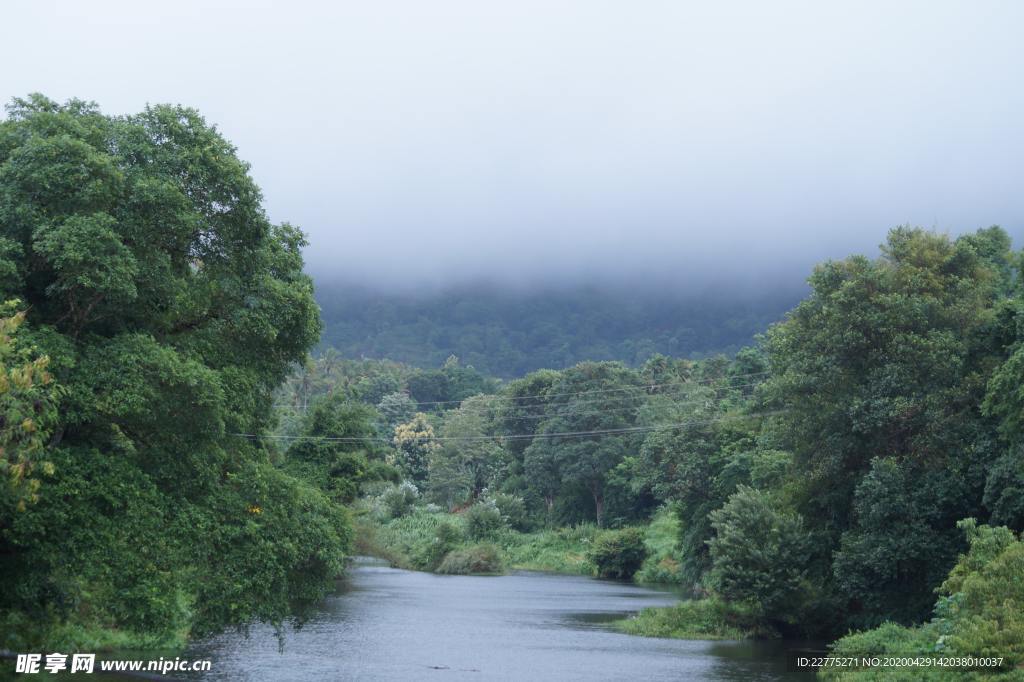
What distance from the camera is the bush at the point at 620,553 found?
78.2 metres

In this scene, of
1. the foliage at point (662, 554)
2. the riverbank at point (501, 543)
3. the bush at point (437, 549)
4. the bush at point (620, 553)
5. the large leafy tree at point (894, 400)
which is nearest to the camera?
the large leafy tree at point (894, 400)

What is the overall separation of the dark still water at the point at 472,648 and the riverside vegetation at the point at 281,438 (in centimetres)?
289

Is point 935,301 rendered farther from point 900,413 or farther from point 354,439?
point 354,439

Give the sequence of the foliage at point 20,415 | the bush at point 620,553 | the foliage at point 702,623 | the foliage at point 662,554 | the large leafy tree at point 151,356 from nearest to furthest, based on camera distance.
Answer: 1. the foliage at point 20,415
2. the large leafy tree at point 151,356
3. the foliage at point 702,623
4. the foliage at point 662,554
5. the bush at point 620,553

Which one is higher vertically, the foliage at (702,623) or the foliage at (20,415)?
the foliage at (20,415)

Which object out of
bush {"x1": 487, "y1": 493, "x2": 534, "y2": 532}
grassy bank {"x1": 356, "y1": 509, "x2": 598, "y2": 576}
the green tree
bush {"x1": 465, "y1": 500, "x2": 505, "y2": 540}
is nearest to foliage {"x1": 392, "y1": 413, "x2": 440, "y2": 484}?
the green tree

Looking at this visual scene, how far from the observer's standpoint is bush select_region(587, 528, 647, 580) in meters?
78.2

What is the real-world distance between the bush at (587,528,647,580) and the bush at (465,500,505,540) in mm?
13645

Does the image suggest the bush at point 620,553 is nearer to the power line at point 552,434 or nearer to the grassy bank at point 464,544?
the grassy bank at point 464,544

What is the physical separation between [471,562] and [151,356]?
65.3 metres

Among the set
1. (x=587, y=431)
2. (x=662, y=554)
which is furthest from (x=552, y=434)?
(x=662, y=554)

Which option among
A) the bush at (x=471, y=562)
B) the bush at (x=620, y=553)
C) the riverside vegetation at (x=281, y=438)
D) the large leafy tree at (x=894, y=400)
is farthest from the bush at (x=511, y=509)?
the large leafy tree at (x=894, y=400)

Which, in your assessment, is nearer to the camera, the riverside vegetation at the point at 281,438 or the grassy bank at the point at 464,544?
the riverside vegetation at the point at 281,438

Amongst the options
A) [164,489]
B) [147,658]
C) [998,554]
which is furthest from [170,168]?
[998,554]
